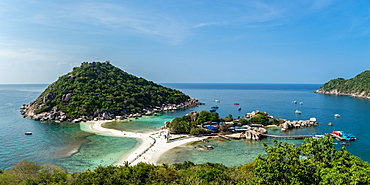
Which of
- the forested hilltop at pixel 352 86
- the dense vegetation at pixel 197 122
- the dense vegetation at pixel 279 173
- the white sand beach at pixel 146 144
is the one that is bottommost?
the white sand beach at pixel 146 144

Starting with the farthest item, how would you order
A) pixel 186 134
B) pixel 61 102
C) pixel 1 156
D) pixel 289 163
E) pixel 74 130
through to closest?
pixel 61 102, pixel 74 130, pixel 186 134, pixel 1 156, pixel 289 163

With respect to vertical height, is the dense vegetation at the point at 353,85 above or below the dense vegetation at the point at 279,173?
above

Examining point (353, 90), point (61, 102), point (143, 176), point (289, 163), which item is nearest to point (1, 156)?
point (143, 176)

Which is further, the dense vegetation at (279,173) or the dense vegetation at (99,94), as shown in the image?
the dense vegetation at (99,94)

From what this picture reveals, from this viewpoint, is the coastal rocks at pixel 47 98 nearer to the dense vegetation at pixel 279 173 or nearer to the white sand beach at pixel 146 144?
the white sand beach at pixel 146 144

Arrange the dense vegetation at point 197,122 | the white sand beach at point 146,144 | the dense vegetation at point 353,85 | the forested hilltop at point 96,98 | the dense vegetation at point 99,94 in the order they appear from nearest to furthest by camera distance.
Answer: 1. the white sand beach at point 146,144
2. the dense vegetation at point 197,122
3. the forested hilltop at point 96,98
4. the dense vegetation at point 99,94
5. the dense vegetation at point 353,85

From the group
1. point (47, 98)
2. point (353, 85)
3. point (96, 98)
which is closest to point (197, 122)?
point (96, 98)

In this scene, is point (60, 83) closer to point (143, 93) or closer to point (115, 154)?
point (143, 93)

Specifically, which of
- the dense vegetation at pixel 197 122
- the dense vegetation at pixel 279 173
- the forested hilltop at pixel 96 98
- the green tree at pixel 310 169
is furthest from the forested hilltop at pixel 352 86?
the green tree at pixel 310 169
